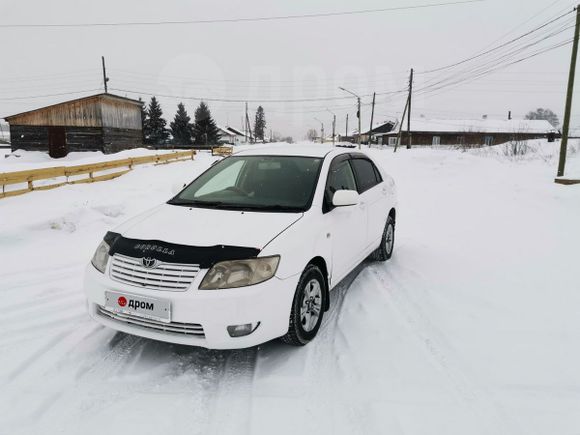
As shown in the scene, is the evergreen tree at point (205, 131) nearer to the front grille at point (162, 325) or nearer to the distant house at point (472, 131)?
the distant house at point (472, 131)

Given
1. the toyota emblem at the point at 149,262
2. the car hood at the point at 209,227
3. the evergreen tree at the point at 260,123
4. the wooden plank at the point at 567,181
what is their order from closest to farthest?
1. the toyota emblem at the point at 149,262
2. the car hood at the point at 209,227
3. the wooden plank at the point at 567,181
4. the evergreen tree at the point at 260,123

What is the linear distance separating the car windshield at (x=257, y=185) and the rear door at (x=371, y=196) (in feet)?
2.75

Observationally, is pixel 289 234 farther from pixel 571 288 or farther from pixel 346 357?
pixel 571 288

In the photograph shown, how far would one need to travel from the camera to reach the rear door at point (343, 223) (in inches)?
151

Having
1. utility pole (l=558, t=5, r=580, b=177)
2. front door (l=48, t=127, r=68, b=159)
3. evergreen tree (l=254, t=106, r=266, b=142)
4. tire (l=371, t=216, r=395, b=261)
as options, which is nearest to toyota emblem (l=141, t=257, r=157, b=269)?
tire (l=371, t=216, r=395, b=261)

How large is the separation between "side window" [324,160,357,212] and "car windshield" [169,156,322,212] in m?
0.16

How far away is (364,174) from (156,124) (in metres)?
60.3

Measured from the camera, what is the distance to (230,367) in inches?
123

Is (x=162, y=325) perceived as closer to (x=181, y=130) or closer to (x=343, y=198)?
(x=343, y=198)

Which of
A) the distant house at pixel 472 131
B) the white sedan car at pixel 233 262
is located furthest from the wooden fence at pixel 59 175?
the distant house at pixel 472 131

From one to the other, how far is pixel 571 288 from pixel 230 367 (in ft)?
13.7

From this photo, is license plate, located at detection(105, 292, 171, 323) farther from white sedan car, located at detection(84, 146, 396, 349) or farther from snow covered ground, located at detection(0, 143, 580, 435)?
snow covered ground, located at detection(0, 143, 580, 435)

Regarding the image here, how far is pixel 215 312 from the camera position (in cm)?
276

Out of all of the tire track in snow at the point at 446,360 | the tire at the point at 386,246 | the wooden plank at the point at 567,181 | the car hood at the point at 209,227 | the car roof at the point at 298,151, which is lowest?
the tire track in snow at the point at 446,360
